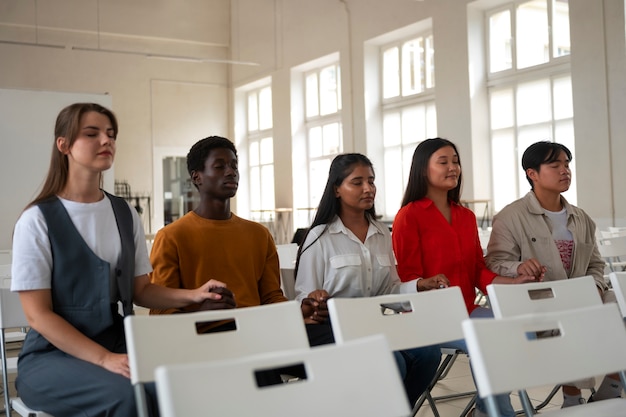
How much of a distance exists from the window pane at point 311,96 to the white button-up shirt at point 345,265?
1228cm

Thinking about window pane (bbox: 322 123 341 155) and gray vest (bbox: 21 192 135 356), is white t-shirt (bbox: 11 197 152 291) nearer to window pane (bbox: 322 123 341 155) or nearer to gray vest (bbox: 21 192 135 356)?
gray vest (bbox: 21 192 135 356)

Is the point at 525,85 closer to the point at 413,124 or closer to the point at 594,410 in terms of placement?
the point at 413,124

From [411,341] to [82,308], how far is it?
1.05m

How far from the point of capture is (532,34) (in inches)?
429

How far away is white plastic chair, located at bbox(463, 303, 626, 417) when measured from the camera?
1.69m

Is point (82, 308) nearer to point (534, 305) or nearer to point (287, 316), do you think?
point (287, 316)

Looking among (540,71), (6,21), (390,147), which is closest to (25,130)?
(6,21)

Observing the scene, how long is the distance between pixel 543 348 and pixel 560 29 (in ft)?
31.4

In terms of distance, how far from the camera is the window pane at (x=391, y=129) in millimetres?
13500

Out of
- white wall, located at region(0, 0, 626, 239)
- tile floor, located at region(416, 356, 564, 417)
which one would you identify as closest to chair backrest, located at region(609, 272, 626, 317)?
tile floor, located at region(416, 356, 564, 417)

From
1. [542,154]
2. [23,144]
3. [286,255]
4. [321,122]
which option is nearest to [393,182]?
[321,122]

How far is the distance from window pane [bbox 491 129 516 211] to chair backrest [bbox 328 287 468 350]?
9.23m

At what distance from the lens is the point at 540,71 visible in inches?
424

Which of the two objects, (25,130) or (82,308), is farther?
(25,130)
